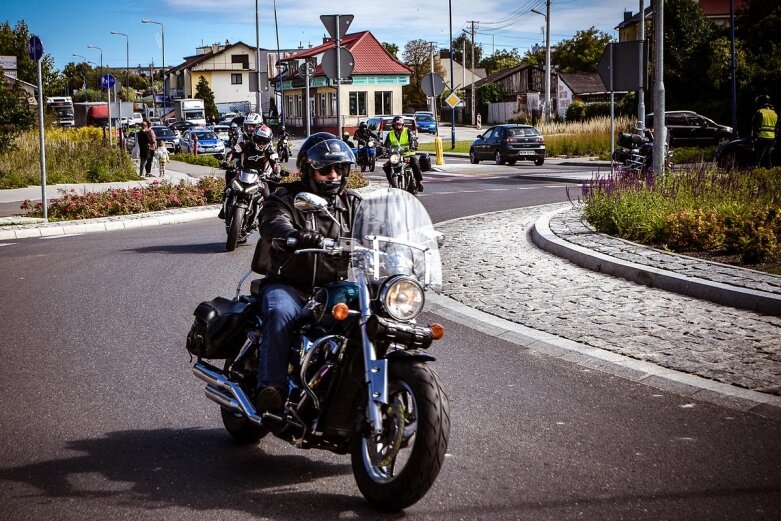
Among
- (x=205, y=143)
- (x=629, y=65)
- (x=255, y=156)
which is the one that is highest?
(x=629, y=65)

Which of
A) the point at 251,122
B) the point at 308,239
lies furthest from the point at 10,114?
the point at 308,239

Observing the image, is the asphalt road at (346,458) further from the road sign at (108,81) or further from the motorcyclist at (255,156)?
the road sign at (108,81)

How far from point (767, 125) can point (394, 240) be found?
21949 mm

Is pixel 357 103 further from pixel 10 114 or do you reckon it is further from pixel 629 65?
pixel 629 65

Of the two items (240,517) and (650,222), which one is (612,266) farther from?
(240,517)

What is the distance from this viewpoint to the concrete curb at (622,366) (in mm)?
5949

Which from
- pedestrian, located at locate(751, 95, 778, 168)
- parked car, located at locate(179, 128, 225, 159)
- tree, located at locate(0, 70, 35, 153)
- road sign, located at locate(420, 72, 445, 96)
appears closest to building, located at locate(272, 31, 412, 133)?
parked car, located at locate(179, 128, 225, 159)

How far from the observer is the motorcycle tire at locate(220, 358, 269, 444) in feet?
16.9

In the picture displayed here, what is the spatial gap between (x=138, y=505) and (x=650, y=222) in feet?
29.4

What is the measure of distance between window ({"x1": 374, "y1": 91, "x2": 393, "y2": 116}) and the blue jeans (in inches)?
3393

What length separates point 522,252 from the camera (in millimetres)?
12438

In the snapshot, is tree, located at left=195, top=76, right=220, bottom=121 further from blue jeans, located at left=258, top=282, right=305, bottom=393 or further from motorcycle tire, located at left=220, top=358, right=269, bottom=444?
blue jeans, located at left=258, top=282, right=305, bottom=393

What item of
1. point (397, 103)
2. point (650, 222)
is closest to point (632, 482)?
point (650, 222)

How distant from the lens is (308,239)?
4395 mm
